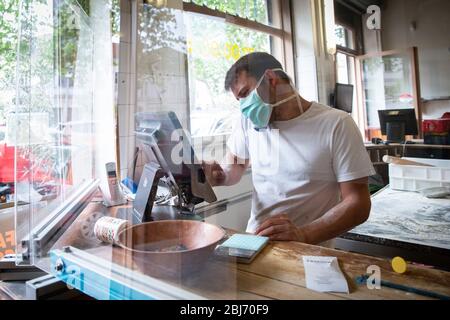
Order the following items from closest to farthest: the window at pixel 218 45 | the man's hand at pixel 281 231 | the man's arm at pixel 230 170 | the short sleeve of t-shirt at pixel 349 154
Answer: the man's hand at pixel 281 231
the short sleeve of t-shirt at pixel 349 154
the man's arm at pixel 230 170
the window at pixel 218 45

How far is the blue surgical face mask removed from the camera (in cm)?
121

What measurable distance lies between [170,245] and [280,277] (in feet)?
0.89

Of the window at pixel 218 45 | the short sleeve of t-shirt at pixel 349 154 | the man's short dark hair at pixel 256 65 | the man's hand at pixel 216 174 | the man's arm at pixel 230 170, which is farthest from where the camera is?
the window at pixel 218 45

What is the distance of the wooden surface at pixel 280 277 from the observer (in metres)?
0.54

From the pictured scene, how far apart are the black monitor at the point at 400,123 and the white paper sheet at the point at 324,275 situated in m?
0.64

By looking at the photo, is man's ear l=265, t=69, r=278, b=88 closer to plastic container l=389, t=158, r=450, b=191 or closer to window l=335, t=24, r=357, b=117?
window l=335, t=24, r=357, b=117

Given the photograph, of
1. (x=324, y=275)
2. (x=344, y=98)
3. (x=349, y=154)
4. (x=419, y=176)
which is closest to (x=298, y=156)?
(x=349, y=154)

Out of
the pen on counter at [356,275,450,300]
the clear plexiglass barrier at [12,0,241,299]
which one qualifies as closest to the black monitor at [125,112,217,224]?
the clear plexiglass barrier at [12,0,241,299]

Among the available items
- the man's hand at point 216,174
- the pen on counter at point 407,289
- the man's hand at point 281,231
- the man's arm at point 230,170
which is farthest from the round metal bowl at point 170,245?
the man's arm at point 230,170

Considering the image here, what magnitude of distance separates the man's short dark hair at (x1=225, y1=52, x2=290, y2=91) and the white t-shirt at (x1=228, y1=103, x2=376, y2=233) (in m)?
0.19

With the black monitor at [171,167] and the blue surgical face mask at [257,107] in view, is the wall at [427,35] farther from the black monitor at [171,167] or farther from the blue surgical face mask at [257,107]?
the black monitor at [171,167]

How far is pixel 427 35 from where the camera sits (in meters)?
0.94
